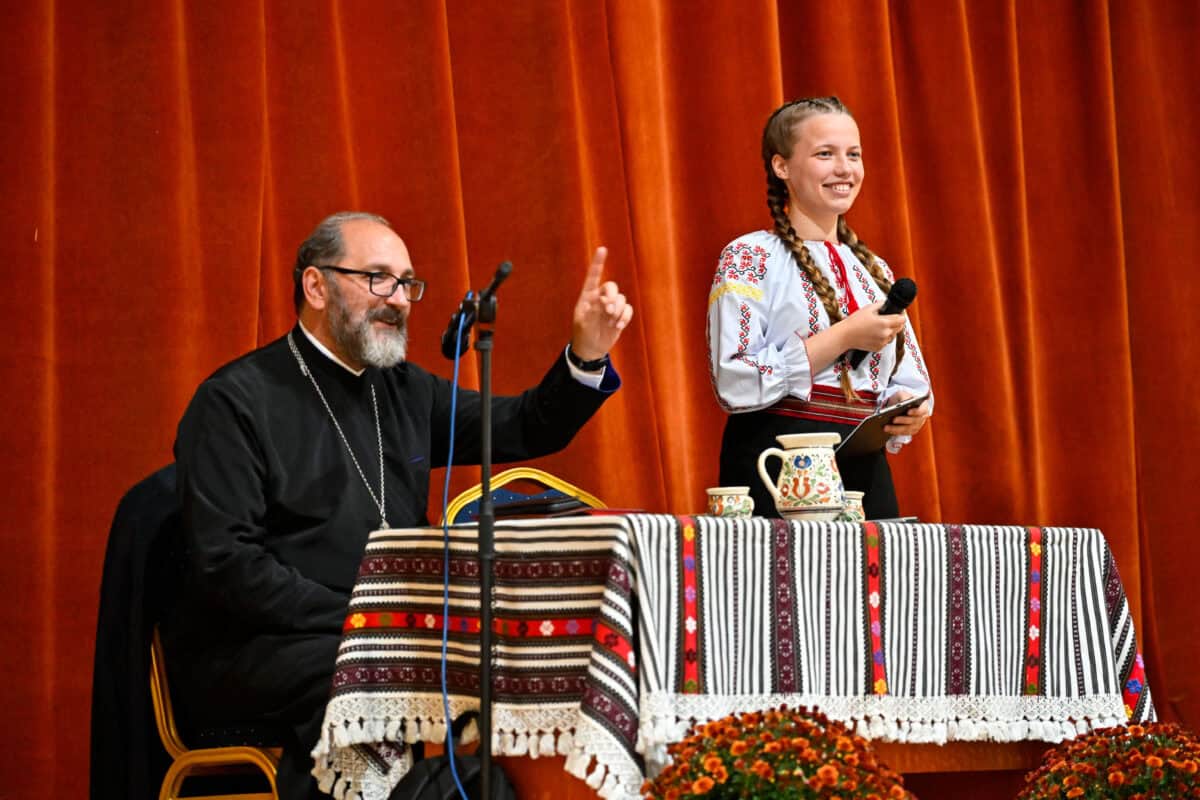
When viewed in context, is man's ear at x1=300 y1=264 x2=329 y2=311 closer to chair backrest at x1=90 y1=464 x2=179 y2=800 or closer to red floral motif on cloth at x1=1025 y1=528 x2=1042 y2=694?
chair backrest at x1=90 y1=464 x2=179 y2=800

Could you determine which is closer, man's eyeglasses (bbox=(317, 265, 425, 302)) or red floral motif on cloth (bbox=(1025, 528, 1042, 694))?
red floral motif on cloth (bbox=(1025, 528, 1042, 694))

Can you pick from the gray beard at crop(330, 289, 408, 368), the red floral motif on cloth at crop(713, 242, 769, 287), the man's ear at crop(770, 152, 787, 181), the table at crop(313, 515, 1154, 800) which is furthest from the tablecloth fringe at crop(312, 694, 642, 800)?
the man's ear at crop(770, 152, 787, 181)

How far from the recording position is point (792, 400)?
2.84 m

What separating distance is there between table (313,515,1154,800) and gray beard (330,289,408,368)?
0.80m

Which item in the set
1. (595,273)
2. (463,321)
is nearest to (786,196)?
(595,273)

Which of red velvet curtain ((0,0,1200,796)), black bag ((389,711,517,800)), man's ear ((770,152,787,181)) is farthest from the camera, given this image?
red velvet curtain ((0,0,1200,796))

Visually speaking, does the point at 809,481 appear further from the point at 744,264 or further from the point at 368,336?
the point at 368,336

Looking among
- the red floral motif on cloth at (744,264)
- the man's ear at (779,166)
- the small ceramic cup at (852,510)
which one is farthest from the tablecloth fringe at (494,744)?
the man's ear at (779,166)

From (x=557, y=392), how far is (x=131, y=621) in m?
0.95

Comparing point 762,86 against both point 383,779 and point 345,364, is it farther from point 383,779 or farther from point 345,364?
point 383,779

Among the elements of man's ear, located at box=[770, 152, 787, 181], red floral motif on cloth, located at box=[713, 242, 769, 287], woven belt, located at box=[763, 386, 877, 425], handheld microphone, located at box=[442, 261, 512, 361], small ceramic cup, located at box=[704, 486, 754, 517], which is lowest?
small ceramic cup, located at box=[704, 486, 754, 517]

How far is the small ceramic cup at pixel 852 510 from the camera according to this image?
2.18 m

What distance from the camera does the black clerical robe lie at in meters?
2.32

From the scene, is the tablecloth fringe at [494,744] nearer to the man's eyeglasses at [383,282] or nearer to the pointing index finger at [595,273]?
the pointing index finger at [595,273]
